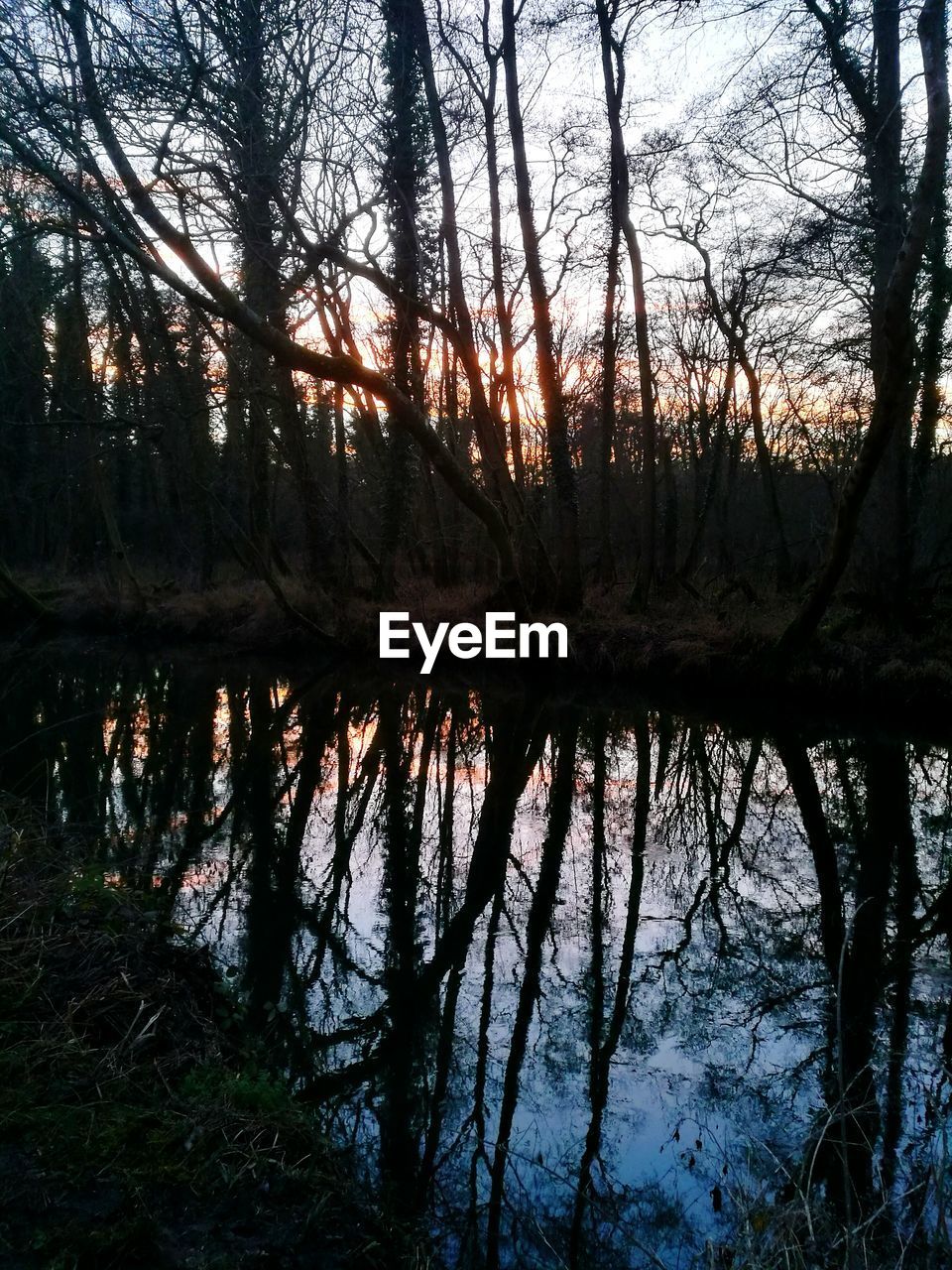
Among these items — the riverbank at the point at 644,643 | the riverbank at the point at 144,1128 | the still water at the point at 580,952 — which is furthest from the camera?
the riverbank at the point at 644,643

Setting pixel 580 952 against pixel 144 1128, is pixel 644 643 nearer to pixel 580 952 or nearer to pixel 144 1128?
pixel 580 952

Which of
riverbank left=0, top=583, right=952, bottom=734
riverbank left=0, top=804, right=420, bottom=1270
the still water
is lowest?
the still water

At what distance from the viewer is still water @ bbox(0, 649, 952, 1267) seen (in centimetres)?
345

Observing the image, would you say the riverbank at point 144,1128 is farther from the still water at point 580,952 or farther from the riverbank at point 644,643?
the riverbank at point 644,643

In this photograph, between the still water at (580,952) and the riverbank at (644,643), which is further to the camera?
the riverbank at (644,643)

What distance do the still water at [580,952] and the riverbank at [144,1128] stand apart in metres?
0.39

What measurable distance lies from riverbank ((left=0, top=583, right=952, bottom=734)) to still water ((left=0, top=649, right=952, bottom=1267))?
137 cm

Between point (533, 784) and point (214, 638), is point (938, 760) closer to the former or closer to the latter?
point (533, 784)

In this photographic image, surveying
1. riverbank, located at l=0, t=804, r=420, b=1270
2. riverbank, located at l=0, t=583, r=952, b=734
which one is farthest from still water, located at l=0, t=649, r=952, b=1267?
riverbank, located at l=0, t=583, r=952, b=734

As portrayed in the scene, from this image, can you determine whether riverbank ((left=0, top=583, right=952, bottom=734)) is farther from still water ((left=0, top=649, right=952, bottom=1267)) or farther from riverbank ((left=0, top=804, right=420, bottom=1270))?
riverbank ((left=0, top=804, right=420, bottom=1270))

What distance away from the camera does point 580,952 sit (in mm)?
5660

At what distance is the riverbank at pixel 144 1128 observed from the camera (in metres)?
2.70

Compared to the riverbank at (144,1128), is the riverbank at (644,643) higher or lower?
higher

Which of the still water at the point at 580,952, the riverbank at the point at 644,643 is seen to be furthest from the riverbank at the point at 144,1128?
the riverbank at the point at 644,643
